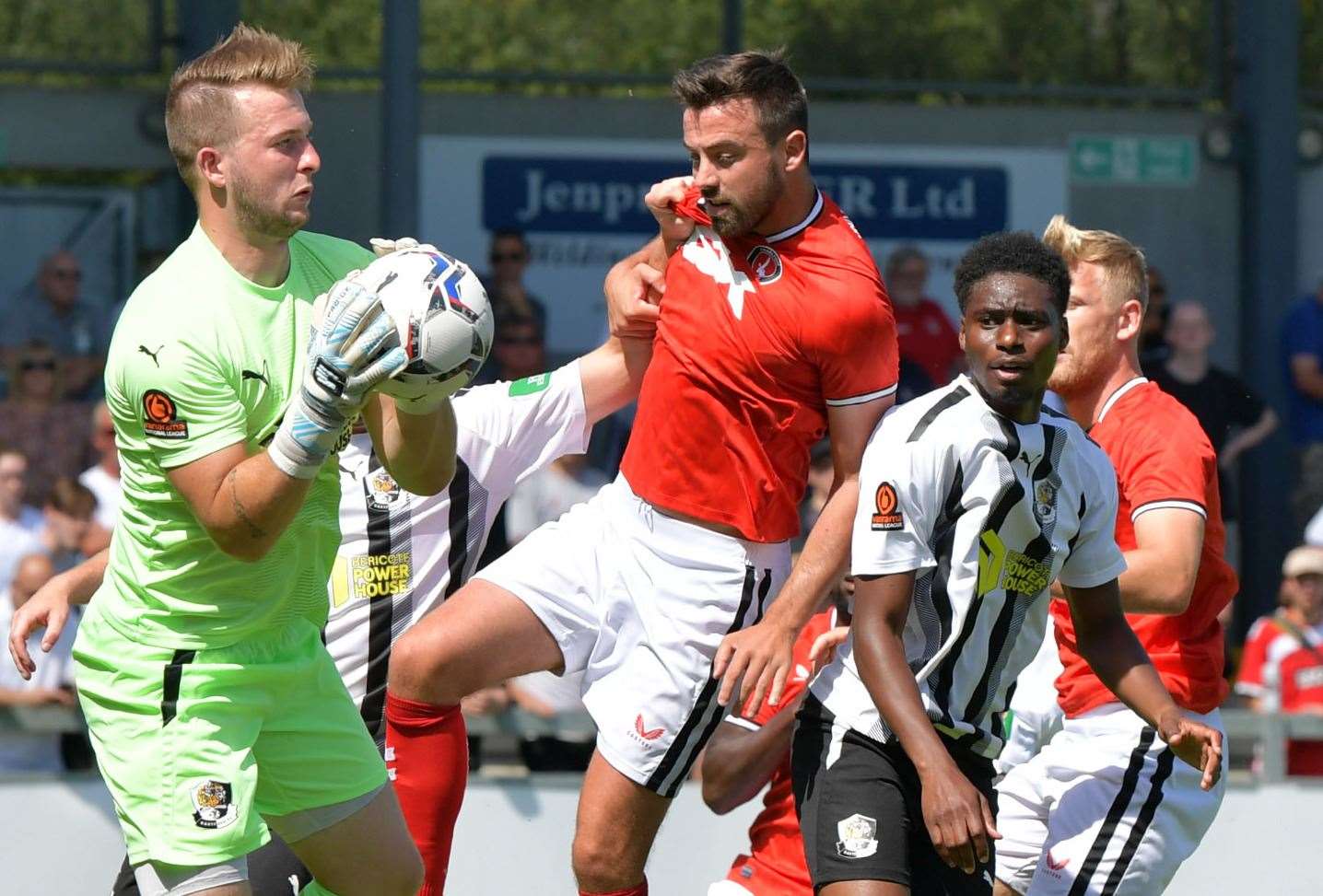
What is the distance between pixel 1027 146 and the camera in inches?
403

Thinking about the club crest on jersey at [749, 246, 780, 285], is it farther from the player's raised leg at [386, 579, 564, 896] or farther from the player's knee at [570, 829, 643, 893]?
the player's knee at [570, 829, 643, 893]

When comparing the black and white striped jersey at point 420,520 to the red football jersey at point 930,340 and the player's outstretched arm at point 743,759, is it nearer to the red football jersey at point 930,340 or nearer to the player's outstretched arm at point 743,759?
the player's outstretched arm at point 743,759

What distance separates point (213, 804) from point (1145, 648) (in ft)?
7.22

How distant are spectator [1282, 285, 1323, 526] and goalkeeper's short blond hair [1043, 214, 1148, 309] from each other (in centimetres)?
469

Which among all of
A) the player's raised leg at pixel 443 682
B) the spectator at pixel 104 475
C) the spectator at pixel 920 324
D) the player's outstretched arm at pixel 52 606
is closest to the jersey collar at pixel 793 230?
A: the player's raised leg at pixel 443 682

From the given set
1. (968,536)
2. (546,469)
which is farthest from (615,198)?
(968,536)

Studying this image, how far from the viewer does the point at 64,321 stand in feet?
29.5

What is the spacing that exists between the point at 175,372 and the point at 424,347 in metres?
0.50

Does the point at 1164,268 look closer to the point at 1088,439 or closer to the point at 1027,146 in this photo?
the point at 1027,146

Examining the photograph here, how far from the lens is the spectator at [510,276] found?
29.9 ft

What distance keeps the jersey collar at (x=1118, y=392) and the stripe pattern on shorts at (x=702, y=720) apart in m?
0.92

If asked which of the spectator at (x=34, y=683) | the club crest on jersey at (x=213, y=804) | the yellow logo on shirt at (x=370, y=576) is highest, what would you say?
the yellow logo on shirt at (x=370, y=576)

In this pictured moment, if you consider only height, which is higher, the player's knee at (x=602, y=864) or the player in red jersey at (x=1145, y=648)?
the player in red jersey at (x=1145, y=648)

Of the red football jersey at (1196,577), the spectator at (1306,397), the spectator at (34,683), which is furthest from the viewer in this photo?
the spectator at (1306,397)
